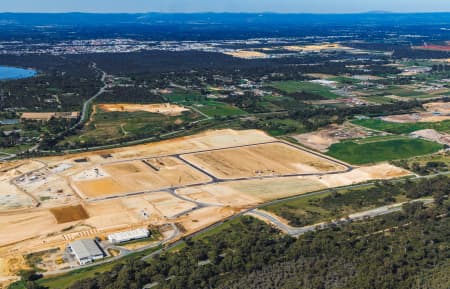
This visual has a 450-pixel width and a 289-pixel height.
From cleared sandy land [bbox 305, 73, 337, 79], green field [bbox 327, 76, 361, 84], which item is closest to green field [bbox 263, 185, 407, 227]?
green field [bbox 327, 76, 361, 84]

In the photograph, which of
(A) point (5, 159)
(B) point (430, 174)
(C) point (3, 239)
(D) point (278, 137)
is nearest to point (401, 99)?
(D) point (278, 137)

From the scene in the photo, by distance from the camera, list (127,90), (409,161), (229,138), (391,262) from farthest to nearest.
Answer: (127,90)
(229,138)
(409,161)
(391,262)

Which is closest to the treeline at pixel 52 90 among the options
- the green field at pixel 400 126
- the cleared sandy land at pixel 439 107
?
the green field at pixel 400 126

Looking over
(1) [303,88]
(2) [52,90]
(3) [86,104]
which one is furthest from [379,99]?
(2) [52,90]

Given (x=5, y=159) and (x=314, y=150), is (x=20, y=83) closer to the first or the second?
(x=5, y=159)

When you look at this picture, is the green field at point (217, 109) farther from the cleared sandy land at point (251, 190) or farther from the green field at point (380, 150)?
the cleared sandy land at point (251, 190)

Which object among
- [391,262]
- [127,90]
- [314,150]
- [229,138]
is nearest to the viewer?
[391,262]

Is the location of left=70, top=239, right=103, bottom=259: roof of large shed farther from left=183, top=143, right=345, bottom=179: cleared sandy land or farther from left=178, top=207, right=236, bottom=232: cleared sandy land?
left=183, top=143, right=345, bottom=179: cleared sandy land
